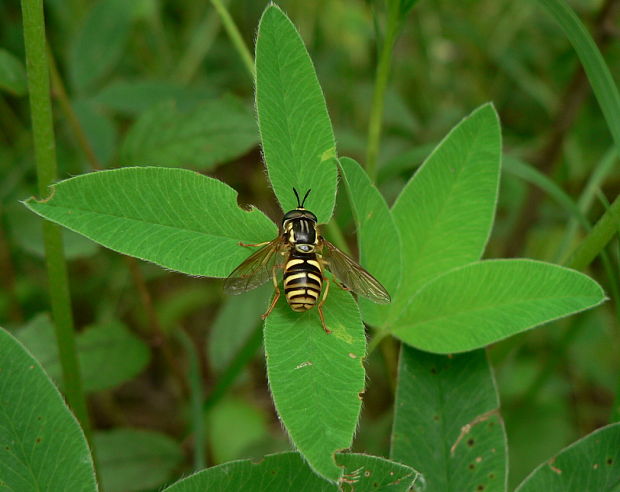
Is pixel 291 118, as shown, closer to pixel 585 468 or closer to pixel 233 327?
pixel 585 468

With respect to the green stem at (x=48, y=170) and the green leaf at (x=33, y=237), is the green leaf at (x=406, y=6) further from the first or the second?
the green leaf at (x=33, y=237)

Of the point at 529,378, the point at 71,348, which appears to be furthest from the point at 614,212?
the point at 529,378

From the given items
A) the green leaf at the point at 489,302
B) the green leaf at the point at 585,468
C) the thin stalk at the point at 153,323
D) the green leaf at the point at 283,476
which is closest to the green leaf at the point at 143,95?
the thin stalk at the point at 153,323

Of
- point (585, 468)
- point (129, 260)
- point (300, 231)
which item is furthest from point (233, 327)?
point (585, 468)

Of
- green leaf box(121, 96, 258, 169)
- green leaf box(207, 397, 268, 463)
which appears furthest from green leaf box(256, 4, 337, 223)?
green leaf box(207, 397, 268, 463)

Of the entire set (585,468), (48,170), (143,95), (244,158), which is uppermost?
(244,158)

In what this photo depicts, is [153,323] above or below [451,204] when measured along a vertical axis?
above
